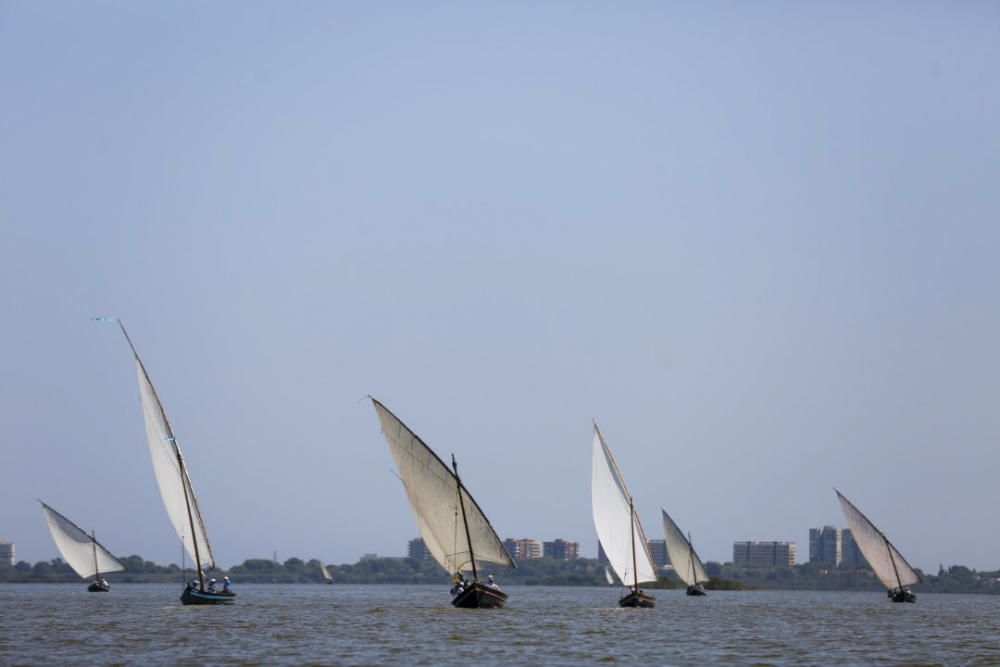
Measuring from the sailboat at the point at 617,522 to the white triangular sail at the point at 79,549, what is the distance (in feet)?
219

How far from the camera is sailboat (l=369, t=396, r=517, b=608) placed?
263 feet

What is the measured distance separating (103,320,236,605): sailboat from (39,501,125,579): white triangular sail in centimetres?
6171

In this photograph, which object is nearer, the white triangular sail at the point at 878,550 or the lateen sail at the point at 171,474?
the lateen sail at the point at 171,474

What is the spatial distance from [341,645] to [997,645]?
3070 cm

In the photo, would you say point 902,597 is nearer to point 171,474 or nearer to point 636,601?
point 636,601

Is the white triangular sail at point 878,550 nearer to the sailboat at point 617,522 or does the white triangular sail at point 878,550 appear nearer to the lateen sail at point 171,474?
the sailboat at point 617,522

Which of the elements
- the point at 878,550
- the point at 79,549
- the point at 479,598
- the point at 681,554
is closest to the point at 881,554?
the point at 878,550

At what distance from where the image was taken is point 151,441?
3145 inches

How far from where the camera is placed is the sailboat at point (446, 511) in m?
80.1

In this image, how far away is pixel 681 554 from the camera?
516 feet

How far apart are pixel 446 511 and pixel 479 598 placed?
563 cm

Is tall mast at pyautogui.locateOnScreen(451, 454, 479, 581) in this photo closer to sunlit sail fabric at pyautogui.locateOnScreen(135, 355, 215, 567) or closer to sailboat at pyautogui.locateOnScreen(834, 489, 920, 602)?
sunlit sail fabric at pyautogui.locateOnScreen(135, 355, 215, 567)

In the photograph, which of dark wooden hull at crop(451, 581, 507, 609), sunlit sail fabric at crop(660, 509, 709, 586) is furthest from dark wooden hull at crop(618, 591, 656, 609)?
sunlit sail fabric at crop(660, 509, 709, 586)

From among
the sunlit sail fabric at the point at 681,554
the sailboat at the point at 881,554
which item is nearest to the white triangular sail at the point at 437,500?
the sailboat at the point at 881,554
